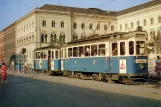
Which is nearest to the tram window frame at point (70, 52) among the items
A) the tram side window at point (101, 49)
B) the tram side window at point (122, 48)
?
the tram side window at point (101, 49)

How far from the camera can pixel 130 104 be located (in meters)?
11.2

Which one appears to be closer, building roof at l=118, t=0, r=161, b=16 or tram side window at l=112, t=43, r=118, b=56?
tram side window at l=112, t=43, r=118, b=56

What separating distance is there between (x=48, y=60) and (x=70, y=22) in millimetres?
46382

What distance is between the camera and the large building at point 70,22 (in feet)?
235

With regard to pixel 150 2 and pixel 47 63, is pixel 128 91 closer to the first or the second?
pixel 47 63

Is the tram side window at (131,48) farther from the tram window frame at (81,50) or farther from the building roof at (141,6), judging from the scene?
the building roof at (141,6)

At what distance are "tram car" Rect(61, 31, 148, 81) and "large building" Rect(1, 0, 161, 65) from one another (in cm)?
4431

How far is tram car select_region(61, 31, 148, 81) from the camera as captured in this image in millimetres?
18642

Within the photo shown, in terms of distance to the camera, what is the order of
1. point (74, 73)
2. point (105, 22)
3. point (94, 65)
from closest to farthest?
point (94, 65) < point (74, 73) < point (105, 22)

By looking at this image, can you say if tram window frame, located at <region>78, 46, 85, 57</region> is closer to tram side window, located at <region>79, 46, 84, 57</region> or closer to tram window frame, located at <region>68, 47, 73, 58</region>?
tram side window, located at <region>79, 46, 84, 57</region>

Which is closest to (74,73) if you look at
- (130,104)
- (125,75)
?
(125,75)

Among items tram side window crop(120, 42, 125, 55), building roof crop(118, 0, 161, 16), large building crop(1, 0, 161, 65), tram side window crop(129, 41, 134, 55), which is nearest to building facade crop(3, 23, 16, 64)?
large building crop(1, 0, 161, 65)

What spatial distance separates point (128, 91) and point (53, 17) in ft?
206

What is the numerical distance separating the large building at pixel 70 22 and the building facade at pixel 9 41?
46.3 feet
